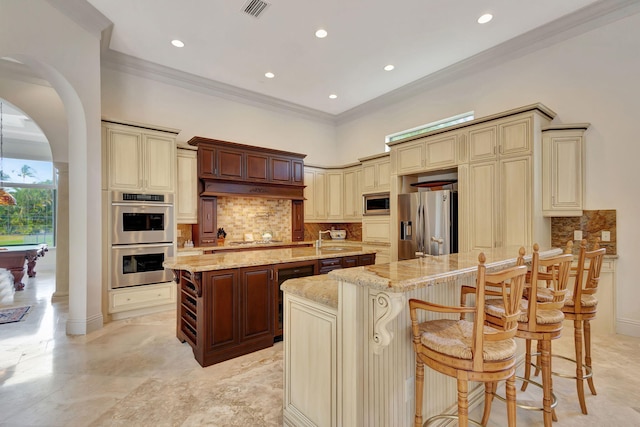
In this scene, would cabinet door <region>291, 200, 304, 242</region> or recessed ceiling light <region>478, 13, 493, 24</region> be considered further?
cabinet door <region>291, 200, 304, 242</region>

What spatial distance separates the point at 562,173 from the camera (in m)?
3.61

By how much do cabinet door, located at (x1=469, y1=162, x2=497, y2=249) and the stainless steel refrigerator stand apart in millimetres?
284

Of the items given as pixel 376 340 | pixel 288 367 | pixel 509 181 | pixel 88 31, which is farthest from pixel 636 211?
pixel 88 31

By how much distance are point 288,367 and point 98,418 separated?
1.37m

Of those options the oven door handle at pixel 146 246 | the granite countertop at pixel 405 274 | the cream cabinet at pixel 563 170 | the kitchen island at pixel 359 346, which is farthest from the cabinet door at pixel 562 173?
the oven door handle at pixel 146 246

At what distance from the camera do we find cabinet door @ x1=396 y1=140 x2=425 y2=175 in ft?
15.2

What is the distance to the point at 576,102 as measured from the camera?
3.68m

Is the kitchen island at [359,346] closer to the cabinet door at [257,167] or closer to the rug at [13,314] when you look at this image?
the cabinet door at [257,167]

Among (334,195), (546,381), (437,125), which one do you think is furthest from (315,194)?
(546,381)

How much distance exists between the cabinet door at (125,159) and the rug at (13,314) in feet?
7.22

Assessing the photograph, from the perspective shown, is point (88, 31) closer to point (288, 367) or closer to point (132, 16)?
point (132, 16)

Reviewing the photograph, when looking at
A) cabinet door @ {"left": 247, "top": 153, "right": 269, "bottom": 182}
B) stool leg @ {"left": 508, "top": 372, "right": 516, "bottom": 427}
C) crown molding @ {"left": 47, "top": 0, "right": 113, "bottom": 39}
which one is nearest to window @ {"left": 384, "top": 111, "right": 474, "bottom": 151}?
cabinet door @ {"left": 247, "top": 153, "right": 269, "bottom": 182}

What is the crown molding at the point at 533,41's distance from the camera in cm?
340

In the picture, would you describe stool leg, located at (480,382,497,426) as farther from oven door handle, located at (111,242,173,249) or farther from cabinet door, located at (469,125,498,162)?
oven door handle, located at (111,242,173,249)
